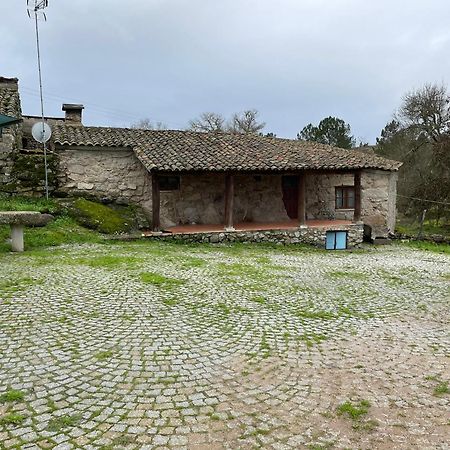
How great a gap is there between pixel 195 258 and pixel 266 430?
23.9ft

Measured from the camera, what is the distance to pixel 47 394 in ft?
11.1

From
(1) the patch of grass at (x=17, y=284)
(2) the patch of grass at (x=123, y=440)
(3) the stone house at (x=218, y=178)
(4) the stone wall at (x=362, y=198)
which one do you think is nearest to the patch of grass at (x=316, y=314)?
(2) the patch of grass at (x=123, y=440)

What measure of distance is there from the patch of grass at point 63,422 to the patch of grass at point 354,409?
6.70ft

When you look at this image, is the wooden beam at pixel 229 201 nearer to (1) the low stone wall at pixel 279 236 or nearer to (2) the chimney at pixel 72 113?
(1) the low stone wall at pixel 279 236

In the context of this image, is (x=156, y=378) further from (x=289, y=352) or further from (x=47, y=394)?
(x=289, y=352)

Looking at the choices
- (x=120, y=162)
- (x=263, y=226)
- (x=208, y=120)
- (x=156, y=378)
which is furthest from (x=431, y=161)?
(x=156, y=378)

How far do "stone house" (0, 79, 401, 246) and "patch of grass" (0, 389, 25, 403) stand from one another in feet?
31.6

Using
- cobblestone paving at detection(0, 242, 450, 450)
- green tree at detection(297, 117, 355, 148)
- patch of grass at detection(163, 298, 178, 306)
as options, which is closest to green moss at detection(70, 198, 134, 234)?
cobblestone paving at detection(0, 242, 450, 450)

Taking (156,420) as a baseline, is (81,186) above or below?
above

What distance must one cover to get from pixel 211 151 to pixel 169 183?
6.28 feet

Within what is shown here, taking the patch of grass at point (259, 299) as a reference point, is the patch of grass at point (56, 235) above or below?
above

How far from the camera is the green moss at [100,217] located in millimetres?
12648

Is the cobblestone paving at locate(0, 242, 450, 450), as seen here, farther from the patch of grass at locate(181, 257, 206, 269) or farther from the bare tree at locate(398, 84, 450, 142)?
the bare tree at locate(398, 84, 450, 142)

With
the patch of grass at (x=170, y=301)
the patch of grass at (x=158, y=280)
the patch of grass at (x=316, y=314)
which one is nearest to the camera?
the patch of grass at (x=316, y=314)
